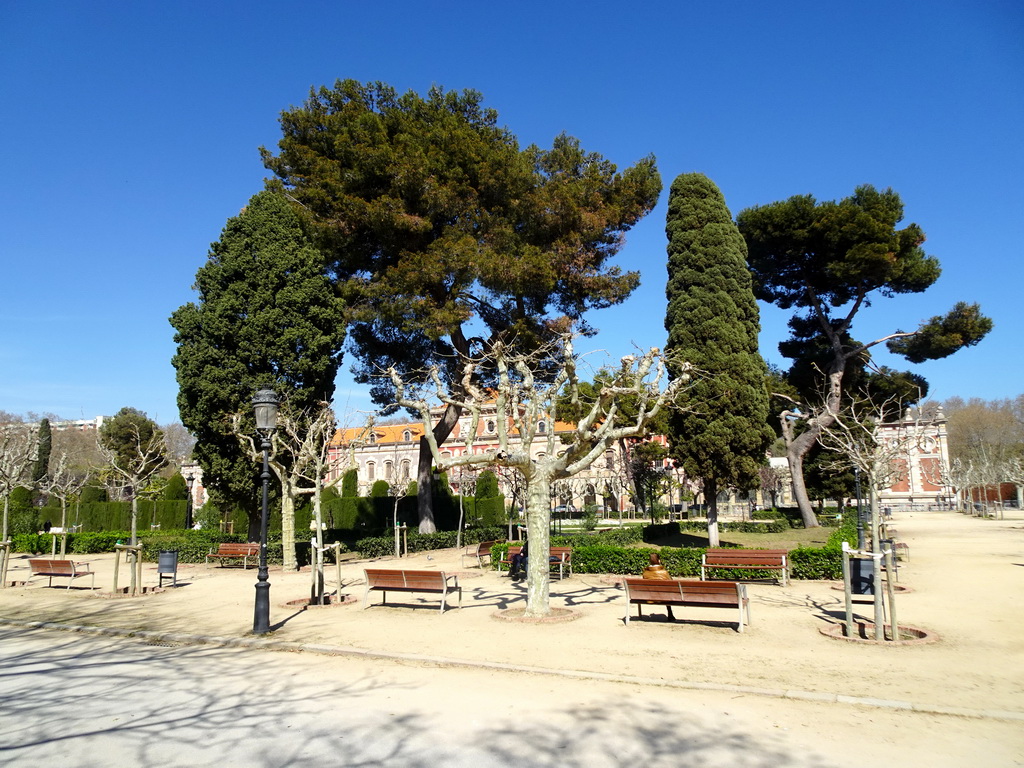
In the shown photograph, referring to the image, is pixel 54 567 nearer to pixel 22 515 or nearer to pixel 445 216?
pixel 445 216

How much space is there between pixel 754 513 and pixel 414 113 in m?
28.4

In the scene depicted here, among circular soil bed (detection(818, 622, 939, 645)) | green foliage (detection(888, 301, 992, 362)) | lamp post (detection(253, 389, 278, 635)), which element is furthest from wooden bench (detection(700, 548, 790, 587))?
green foliage (detection(888, 301, 992, 362))

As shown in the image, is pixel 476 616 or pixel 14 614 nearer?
pixel 476 616

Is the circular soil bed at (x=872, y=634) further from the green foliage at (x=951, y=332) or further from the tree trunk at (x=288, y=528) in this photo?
the green foliage at (x=951, y=332)

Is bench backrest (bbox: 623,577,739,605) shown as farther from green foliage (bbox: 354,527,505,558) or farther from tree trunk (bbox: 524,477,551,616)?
green foliage (bbox: 354,527,505,558)

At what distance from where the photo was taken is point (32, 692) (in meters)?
7.07

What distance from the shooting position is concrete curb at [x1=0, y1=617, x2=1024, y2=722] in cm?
609

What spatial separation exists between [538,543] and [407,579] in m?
2.88

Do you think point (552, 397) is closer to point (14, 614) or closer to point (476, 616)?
point (476, 616)

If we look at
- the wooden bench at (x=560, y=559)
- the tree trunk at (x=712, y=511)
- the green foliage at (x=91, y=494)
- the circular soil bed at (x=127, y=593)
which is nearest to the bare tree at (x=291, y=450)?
the circular soil bed at (x=127, y=593)

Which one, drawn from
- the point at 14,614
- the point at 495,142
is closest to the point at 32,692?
the point at 14,614

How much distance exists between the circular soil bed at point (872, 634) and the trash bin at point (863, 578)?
1.73 feet

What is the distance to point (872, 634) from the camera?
912 centimetres

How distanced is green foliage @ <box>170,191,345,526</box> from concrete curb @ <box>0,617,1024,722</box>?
351 inches
